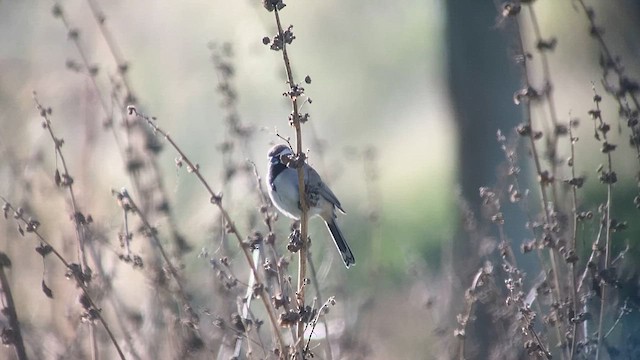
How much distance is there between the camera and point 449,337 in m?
5.05

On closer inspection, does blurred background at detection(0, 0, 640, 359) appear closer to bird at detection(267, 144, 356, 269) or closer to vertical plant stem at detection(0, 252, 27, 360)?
bird at detection(267, 144, 356, 269)

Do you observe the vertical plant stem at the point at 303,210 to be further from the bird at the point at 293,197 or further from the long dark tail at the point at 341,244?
the bird at the point at 293,197

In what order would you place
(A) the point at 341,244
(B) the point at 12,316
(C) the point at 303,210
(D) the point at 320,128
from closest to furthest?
(B) the point at 12,316 < (C) the point at 303,210 < (A) the point at 341,244 < (D) the point at 320,128

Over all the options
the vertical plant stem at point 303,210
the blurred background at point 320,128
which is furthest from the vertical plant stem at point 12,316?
the vertical plant stem at point 303,210

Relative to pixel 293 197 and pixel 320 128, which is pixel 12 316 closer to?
pixel 293 197

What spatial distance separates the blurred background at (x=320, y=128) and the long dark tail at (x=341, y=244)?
0.08 metres

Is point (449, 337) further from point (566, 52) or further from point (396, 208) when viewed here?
point (396, 208)

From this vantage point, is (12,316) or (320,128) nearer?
(12,316)

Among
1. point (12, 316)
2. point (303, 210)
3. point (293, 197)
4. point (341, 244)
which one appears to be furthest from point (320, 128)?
point (12, 316)

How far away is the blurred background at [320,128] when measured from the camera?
15.7ft

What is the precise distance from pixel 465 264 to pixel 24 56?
3.66 metres

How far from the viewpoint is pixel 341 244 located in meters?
5.12

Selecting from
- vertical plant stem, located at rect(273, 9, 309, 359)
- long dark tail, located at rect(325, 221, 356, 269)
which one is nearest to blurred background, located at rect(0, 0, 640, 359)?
long dark tail, located at rect(325, 221, 356, 269)

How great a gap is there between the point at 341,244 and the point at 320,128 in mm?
7881
